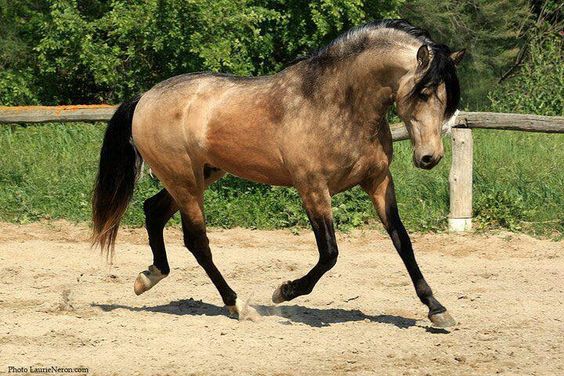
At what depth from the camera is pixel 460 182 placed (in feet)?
33.0

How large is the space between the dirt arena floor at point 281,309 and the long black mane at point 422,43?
147 centimetres

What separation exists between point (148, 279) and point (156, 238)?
0.31 meters

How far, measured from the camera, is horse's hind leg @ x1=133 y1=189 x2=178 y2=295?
741 centimetres

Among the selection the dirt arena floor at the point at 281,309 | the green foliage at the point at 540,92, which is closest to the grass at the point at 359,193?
the dirt arena floor at the point at 281,309

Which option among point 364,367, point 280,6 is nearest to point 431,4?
point 280,6

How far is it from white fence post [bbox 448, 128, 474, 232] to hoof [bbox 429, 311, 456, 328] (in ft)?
11.8

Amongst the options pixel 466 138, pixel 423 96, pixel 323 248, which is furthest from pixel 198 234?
pixel 466 138

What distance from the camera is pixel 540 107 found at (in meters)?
14.5

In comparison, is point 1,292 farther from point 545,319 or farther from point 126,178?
point 545,319

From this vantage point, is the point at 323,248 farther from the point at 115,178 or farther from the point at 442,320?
the point at 115,178

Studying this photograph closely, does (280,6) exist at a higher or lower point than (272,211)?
higher

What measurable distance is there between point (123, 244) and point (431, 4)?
1021 cm

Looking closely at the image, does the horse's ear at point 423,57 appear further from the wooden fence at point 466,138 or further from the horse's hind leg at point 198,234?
the wooden fence at point 466,138

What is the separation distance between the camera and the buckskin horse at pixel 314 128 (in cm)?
614
